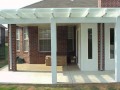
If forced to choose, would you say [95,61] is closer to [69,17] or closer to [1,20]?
[69,17]

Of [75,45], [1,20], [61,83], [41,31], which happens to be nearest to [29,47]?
[41,31]

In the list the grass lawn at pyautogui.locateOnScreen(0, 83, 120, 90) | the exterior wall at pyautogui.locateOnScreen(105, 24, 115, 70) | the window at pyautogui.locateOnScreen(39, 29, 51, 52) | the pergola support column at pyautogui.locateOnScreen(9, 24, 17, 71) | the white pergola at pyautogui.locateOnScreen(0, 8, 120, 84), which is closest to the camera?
the grass lawn at pyautogui.locateOnScreen(0, 83, 120, 90)

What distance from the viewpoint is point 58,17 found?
14.4 meters

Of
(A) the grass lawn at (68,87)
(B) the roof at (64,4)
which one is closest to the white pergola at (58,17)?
(A) the grass lawn at (68,87)

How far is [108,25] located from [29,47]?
7385 millimetres

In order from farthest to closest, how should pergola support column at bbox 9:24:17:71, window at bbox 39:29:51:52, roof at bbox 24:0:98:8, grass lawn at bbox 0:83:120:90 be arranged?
window at bbox 39:29:51:52, roof at bbox 24:0:98:8, pergola support column at bbox 9:24:17:71, grass lawn at bbox 0:83:120:90

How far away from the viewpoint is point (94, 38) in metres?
18.1

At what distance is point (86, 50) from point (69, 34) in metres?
5.27

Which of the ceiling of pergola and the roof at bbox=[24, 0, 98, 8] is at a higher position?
the roof at bbox=[24, 0, 98, 8]

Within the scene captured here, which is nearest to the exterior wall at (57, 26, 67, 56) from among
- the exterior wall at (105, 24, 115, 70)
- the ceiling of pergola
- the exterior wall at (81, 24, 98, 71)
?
the exterior wall at (81, 24, 98, 71)

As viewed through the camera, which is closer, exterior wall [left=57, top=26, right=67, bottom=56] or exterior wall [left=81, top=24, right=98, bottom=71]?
exterior wall [left=81, top=24, right=98, bottom=71]

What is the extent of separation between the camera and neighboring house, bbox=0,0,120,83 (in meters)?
13.8

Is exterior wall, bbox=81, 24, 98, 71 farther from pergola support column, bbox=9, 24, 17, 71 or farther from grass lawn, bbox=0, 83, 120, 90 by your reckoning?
grass lawn, bbox=0, 83, 120, 90

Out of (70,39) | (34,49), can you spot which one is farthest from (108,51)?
(34,49)
